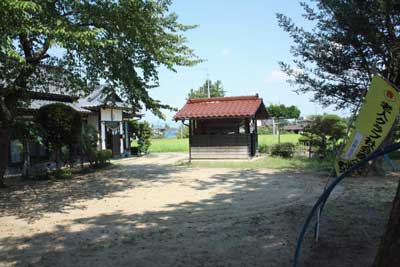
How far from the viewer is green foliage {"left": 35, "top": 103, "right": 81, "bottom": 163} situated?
12.3 m

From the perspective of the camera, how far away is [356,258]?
4.07 m

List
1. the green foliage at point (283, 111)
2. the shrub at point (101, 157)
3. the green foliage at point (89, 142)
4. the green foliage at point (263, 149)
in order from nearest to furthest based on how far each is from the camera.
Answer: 1. the green foliage at point (89, 142)
2. the shrub at point (101, 157)
3. the green foliage at point (263, 149)
4. the green foliage at point (283, 111)

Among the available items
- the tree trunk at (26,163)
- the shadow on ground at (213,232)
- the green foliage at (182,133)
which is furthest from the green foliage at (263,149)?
the green foliage at (182,133)

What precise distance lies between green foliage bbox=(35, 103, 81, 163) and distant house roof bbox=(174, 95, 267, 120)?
671 cm

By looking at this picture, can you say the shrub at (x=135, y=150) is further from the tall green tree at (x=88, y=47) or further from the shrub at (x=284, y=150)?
the tall green tree at (x=88, y=47)

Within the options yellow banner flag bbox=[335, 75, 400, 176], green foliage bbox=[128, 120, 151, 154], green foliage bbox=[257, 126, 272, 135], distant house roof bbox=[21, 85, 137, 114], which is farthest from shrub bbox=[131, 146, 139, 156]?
green foliage bbox=[257, 126, 272, 135]

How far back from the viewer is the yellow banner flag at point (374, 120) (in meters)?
3.71

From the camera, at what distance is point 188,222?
6.11 metres

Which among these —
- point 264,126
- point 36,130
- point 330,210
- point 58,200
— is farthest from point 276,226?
point 264,126

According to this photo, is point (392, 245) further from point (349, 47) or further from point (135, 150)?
point (135, 150)

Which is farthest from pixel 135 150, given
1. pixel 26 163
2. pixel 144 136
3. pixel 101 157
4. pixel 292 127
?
pixel 292 127

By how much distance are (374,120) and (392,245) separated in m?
1.71

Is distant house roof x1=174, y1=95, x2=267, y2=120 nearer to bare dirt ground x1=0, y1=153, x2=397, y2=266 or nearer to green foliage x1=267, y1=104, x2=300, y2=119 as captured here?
bare dirt ground x1=0, y1=153, x2=397, y2=266

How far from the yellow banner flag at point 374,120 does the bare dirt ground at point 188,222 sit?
4.17 feet
